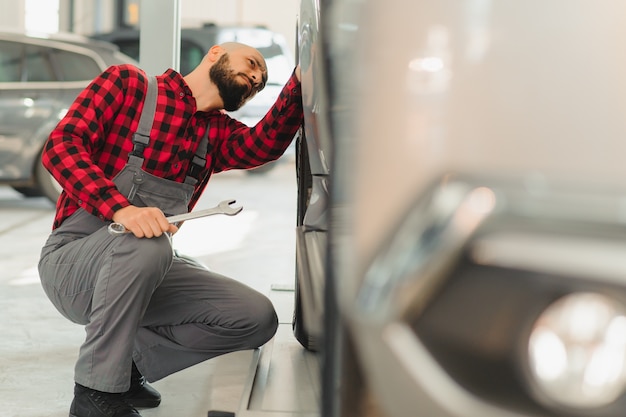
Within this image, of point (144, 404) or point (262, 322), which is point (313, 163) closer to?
point (262, 322)

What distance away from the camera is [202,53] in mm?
8789

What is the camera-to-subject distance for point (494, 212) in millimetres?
759

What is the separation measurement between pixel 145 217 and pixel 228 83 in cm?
45

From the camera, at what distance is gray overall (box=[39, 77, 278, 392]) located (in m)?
1.95

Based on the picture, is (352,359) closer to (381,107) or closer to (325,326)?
(325,326)

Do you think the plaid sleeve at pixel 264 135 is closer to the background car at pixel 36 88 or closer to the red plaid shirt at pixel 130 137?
the red plaid shirt at pixel 130 137

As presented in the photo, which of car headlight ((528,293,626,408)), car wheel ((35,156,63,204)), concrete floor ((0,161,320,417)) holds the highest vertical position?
car headlight ((528,293,626,408))

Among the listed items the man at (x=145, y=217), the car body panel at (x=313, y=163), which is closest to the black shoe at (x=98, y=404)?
the man at (x=145, y=217)

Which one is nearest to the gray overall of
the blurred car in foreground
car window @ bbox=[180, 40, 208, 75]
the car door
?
the blurred car in foreground

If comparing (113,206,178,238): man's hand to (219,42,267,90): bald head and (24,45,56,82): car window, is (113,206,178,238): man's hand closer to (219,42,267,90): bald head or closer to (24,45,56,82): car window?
(219,42,267,90): bald head

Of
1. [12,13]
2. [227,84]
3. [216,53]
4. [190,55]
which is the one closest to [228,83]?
[227,84]

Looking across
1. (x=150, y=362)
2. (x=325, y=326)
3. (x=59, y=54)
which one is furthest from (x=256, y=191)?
(x=325, y=326)

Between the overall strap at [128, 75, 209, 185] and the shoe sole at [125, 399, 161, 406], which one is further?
the shoe sole at [125, 399, 161, 406]

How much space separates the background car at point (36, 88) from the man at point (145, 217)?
4.09 meters
